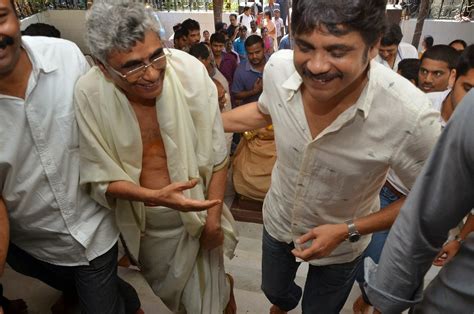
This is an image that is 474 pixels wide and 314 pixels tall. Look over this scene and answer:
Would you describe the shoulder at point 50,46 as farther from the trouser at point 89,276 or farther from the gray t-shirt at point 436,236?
the gray t-shirt at point 436,236

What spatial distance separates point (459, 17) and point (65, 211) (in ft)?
39.1

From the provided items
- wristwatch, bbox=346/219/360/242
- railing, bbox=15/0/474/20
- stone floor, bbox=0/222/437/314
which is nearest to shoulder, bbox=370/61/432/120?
wristwatch, bbox=346/219/360/242

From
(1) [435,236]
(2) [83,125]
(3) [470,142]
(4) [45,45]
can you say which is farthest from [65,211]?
(3) [470,142]

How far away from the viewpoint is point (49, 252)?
1.83 meters

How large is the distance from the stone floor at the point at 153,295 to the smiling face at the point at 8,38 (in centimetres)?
178

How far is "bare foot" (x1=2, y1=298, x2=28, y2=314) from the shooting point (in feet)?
7.69

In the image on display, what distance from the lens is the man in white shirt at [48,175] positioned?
1514 mm

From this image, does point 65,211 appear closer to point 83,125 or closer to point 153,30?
point 83,125

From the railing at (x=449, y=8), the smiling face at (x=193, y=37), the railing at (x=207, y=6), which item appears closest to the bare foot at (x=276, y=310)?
the smiling face at (x=193, y=37)

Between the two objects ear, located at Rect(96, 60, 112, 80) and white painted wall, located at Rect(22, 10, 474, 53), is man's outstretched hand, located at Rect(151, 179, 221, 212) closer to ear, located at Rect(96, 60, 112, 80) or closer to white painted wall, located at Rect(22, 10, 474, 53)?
ear, located at Rect(96, 60, 112, 80)

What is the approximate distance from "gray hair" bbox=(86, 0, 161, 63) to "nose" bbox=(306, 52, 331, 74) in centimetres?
66

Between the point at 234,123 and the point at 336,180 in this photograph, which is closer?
the point at 336,180

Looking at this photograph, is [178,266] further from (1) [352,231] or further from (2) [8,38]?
(2) [8,38]

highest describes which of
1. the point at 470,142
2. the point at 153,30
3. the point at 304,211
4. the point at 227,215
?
the point at 153,30
